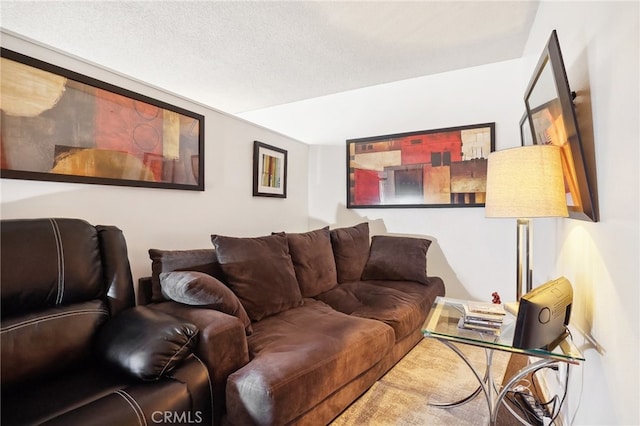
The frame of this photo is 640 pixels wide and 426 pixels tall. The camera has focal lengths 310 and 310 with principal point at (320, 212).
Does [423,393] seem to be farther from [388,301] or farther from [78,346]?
[78,346]

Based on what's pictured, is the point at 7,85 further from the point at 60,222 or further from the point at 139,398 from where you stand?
the point at 139,398

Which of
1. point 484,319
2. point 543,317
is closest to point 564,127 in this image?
point 543,317

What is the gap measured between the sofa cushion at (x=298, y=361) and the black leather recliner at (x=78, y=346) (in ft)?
0.59

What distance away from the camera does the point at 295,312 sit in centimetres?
211

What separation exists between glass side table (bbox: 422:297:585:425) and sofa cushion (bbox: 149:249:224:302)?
135cm

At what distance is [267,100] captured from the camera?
4008 millimetres

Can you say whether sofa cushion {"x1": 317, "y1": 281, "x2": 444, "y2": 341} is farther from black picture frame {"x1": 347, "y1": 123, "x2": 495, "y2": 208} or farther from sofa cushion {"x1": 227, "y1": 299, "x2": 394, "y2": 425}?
black picture frame {"x1": 347, "y1": 123, "x2": 495, "y2": 208}

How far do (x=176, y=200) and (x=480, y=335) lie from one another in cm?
209

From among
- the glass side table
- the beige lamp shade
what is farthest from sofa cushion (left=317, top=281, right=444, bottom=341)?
the beige lamp shade

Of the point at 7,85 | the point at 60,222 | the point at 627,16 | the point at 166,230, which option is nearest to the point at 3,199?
the point at 60,222

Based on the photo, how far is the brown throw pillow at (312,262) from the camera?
2.50 metres

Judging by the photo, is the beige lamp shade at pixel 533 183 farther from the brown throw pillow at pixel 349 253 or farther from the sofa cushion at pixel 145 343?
the brown throw pillow at pixel 349 253

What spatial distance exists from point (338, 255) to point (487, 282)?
4.99ft

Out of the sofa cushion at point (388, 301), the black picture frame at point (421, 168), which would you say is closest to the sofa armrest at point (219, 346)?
the sofa cushion at point (388, 301)
